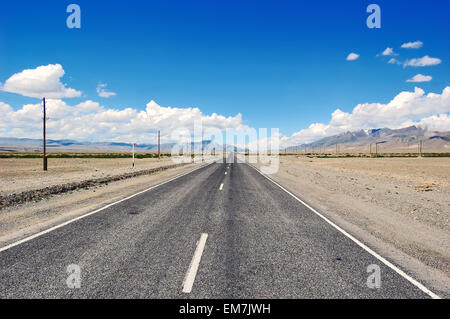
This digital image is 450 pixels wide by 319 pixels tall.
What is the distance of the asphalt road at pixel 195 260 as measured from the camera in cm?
367

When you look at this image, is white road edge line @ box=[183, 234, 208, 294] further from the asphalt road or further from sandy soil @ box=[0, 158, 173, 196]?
sandy soil @ box=[0, 158, 173, 196]

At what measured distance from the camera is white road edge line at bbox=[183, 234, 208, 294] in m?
3.73

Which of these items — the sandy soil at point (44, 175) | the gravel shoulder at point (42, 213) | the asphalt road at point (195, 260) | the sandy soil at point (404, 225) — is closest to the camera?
the asphalt road at point (195, 260)

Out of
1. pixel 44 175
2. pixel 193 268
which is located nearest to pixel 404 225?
pixel 193 268

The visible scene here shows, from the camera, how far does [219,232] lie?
6320 mm

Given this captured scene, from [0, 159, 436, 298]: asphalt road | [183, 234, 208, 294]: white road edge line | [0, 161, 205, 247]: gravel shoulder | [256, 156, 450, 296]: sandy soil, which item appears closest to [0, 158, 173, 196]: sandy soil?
[0, 161, 205, 247]: gravel shoulder

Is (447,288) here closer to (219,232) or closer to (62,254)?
(219,232)

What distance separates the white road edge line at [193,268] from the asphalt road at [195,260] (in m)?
0.02

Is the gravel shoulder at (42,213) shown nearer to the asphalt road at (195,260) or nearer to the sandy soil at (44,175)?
the asphalt road at (195,260)

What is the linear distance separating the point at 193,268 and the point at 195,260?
1.06ft

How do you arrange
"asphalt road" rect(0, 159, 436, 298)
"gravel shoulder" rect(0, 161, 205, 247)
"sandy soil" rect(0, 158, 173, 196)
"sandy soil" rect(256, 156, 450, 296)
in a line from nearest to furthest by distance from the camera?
"asphalt road" rect(0, 159, 436, 298) → "sandy soil" rect(256, 156, 450, 296) → "gravel shoulder" rect(0, 161, 205, 247) → "sandy soil" rect(0, 158, 173, 196)

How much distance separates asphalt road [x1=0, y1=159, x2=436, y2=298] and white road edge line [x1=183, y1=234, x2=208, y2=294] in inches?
0.9

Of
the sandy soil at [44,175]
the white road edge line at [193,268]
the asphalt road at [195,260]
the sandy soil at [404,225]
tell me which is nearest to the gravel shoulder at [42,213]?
the asphalt road at [195,260]

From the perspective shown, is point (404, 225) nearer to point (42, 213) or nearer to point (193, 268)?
point (193, 268)
